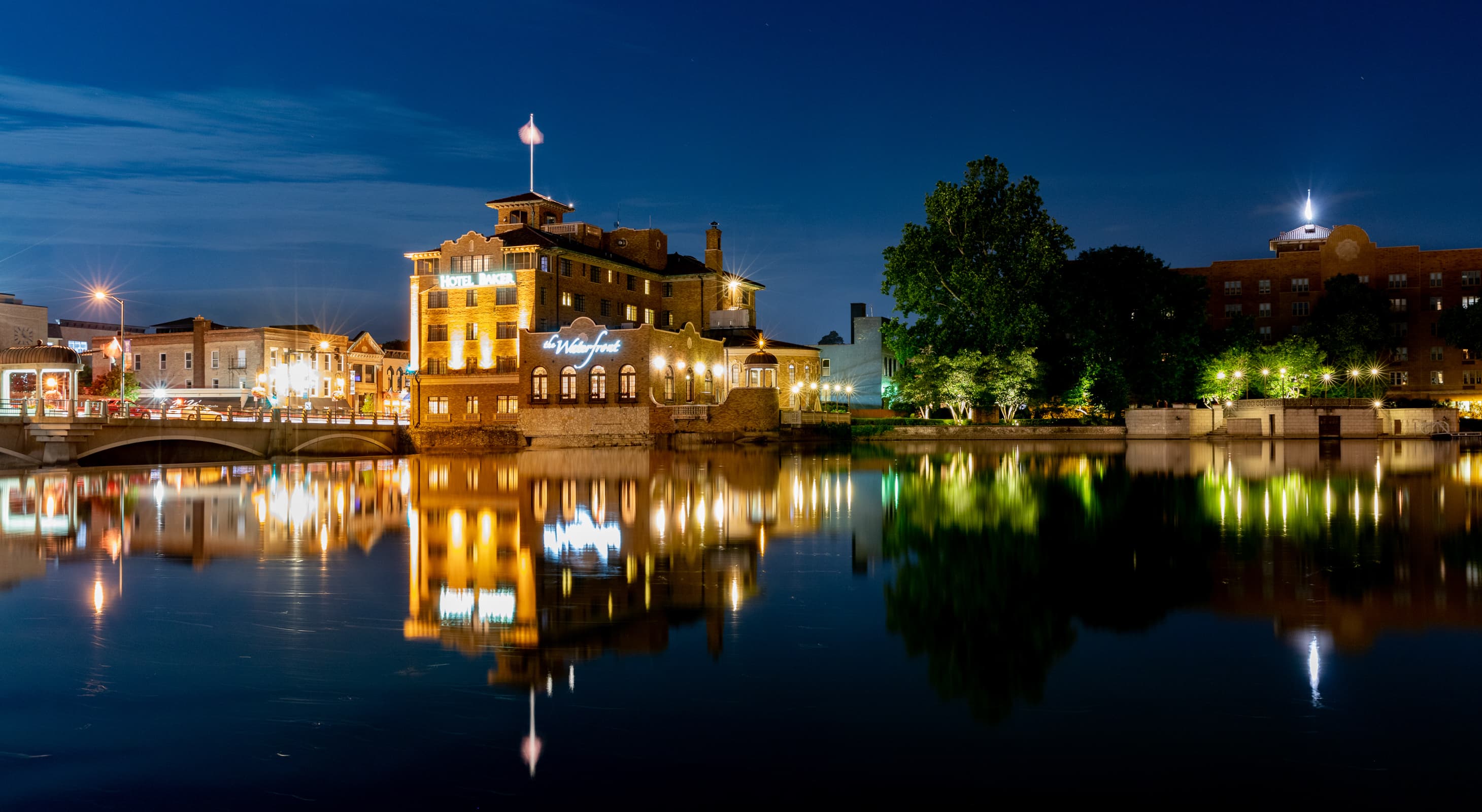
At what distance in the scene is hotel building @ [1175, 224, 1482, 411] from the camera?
95.9m

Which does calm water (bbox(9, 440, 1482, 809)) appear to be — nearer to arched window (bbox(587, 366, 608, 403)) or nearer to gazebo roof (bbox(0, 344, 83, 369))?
gazebo roof (bbox(0, 344, 83, 369))

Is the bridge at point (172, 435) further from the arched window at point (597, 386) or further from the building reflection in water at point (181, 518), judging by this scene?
the arched window at point (597, 386)

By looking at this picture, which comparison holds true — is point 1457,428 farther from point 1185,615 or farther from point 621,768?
point 621,768

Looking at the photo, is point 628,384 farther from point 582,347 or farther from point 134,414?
point 134,414

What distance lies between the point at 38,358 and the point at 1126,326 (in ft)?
212

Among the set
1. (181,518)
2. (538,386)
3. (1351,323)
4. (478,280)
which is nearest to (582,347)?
(538,386)

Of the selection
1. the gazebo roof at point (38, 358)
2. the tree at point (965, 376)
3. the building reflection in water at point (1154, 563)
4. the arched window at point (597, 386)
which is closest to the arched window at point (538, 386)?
the arched window at point (597, 386)

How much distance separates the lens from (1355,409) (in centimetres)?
7612

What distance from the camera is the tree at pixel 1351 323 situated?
89.1 meters

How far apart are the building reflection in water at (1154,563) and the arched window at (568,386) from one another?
41412 millimetres

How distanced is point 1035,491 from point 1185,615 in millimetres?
16165

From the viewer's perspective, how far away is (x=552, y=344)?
69062mm

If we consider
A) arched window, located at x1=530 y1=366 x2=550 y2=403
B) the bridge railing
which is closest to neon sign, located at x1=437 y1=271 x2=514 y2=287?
arched window, located at x1=530 y1=366 x2=550 y2=403

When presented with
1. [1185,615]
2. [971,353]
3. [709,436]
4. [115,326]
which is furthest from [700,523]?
[115,326]
